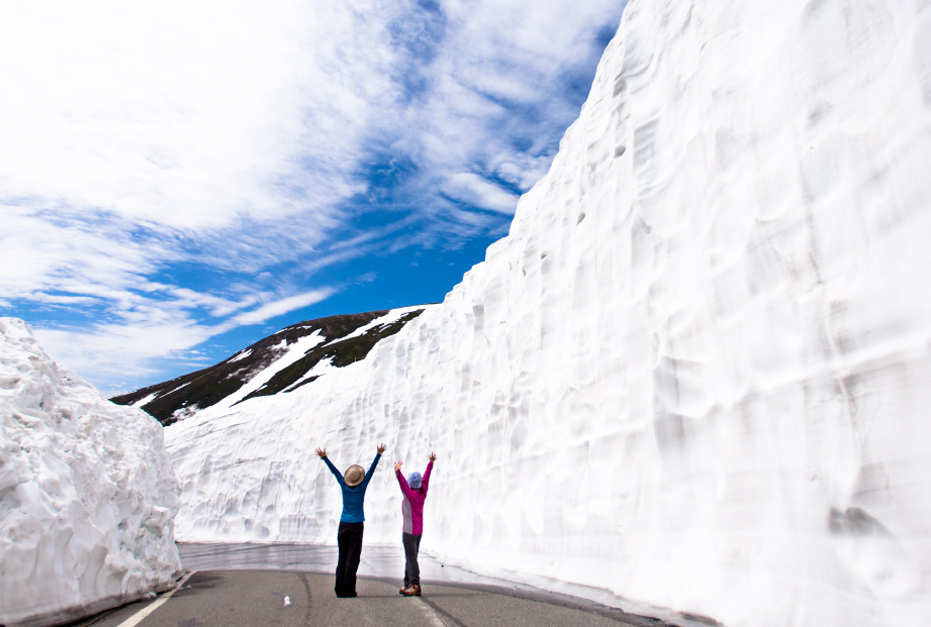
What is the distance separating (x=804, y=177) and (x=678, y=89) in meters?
3.04

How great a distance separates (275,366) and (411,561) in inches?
3127

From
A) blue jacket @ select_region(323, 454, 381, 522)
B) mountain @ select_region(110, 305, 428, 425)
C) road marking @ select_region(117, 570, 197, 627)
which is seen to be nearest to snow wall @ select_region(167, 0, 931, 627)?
blue jacket @ select_region(323, 454, 381, 522)

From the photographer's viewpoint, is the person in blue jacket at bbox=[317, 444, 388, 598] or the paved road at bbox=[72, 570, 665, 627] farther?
the person in blue jacket at bbox=[317, 444, 388, 598]

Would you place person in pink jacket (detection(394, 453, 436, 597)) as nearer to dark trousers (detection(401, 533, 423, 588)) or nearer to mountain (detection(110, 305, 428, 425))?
dark trousers (detection(401, 533, 423, 588))

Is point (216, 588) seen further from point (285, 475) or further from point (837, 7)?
point (285, 475)

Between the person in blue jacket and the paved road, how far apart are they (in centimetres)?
24

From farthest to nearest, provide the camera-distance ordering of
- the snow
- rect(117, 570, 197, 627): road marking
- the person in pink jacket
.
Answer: the snow, the person in pink jacket, rect(117, 570, 197, 627): road marking

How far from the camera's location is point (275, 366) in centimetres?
8112

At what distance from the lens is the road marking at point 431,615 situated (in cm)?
461

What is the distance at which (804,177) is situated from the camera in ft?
15.9

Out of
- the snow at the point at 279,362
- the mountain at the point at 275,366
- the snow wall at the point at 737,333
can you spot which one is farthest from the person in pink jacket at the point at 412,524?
the snow at the point at 279,362

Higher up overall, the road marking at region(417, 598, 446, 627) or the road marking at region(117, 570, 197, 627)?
the road marking at region(417, 598, 446, 627)

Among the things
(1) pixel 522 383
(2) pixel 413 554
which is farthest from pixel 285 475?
(2) pixel 413 554

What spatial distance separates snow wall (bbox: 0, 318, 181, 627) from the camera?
4.86 meters
